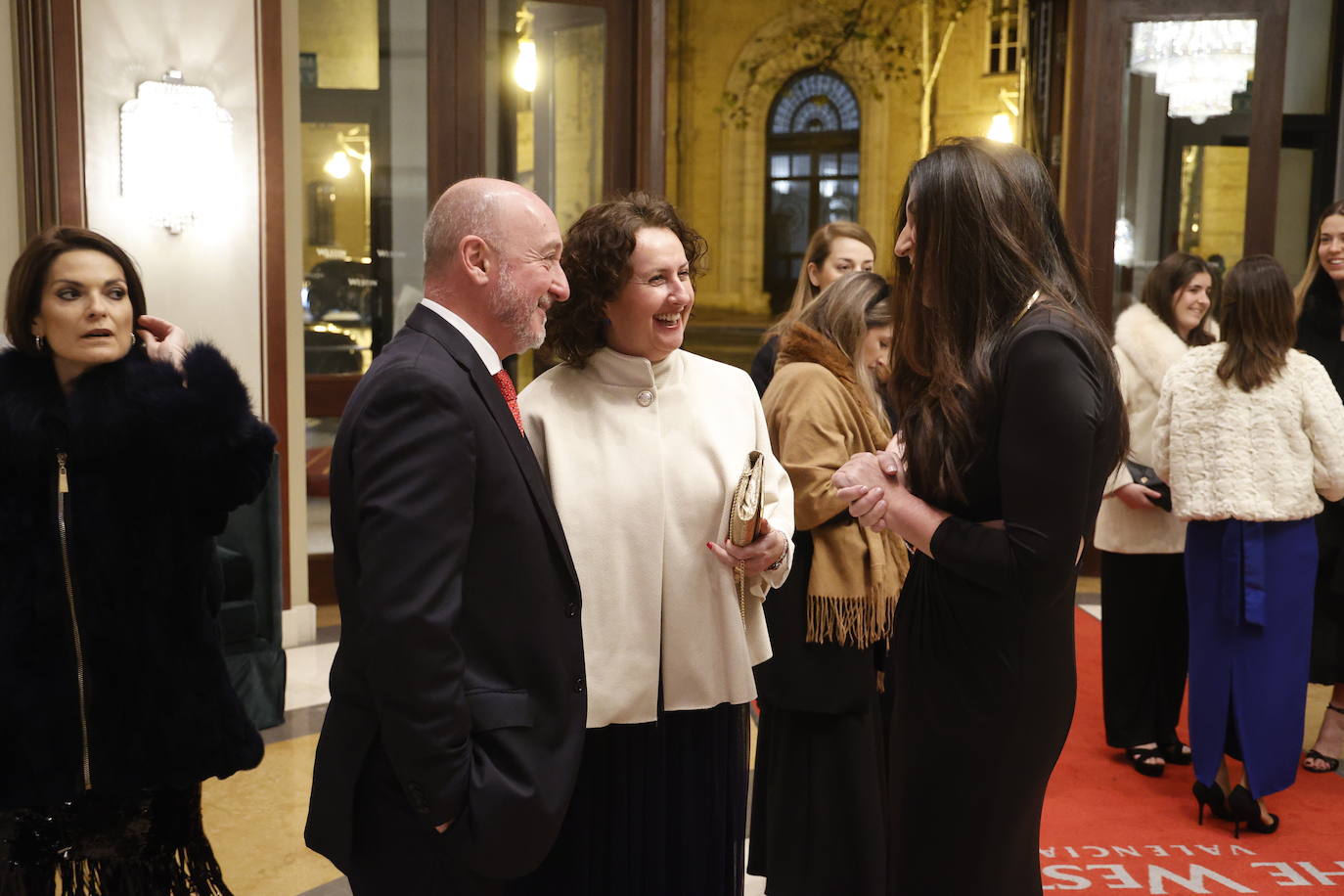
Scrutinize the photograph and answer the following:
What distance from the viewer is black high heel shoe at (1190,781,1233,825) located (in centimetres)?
386

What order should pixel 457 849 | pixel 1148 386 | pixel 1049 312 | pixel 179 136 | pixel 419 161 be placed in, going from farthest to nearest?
pixel 419 161 → pixel 179 136 → pixel 1148 386 → pixel 1049 312 → pixel 457 849

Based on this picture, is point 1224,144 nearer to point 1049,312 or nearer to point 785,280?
point 1049,312

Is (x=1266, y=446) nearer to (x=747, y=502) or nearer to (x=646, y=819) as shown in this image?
(x=747, y=502)

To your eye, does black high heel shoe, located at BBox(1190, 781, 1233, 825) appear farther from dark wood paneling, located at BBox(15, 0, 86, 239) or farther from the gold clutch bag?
dark wood paneling, located at BBox(15, 0, 86, 239)

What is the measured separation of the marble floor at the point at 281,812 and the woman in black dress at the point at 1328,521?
316 millimetres

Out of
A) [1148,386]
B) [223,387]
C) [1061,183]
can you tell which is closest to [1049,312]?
[223,387]

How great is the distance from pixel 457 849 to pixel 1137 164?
630 centimetres

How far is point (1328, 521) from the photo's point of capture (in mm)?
4625

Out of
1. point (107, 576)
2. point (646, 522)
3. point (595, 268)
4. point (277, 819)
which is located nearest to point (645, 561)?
point (646, 522)

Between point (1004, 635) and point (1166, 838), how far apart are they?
2161mm

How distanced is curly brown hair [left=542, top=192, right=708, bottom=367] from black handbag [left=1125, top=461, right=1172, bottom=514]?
261 cm

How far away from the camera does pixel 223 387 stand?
2535 millimetres

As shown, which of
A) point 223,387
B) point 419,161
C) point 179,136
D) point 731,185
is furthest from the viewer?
point 731,185

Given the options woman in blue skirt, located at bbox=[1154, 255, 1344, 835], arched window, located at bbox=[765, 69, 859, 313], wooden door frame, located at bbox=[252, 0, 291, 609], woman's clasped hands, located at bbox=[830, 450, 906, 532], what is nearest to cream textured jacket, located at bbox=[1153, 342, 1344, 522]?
woman in blue skirt, located at bbox=[1154, 255, 1344, 835]
